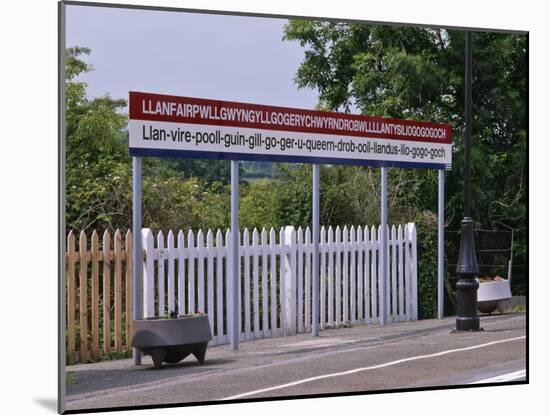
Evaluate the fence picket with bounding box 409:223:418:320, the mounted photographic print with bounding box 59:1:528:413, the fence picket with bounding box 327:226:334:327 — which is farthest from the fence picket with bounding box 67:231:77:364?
the fence picket with bounding box 409:223:418:320

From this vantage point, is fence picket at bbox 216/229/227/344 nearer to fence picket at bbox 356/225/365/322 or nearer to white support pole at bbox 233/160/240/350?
white support pole at bbox 233/160/240/350

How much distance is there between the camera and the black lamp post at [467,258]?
1249 centimetres

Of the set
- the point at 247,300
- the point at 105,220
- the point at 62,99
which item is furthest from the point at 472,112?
the point at 62,99

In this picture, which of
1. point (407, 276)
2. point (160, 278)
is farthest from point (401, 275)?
point (160, 278)

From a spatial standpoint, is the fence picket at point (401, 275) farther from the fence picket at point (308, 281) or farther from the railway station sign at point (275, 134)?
the fence picket at point (308, 281)

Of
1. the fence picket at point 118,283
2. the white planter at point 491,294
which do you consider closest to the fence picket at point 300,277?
the white planter at point 491,294

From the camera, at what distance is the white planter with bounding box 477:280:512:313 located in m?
13.6

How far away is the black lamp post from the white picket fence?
86 centimetres

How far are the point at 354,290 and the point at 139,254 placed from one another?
3.40 meters

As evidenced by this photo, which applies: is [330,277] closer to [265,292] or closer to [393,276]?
[393,276]

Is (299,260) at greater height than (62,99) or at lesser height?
lesser

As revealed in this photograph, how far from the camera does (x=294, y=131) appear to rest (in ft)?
38.0

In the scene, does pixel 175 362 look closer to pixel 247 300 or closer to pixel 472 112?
pixel 247 300

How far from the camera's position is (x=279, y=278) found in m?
12.7
